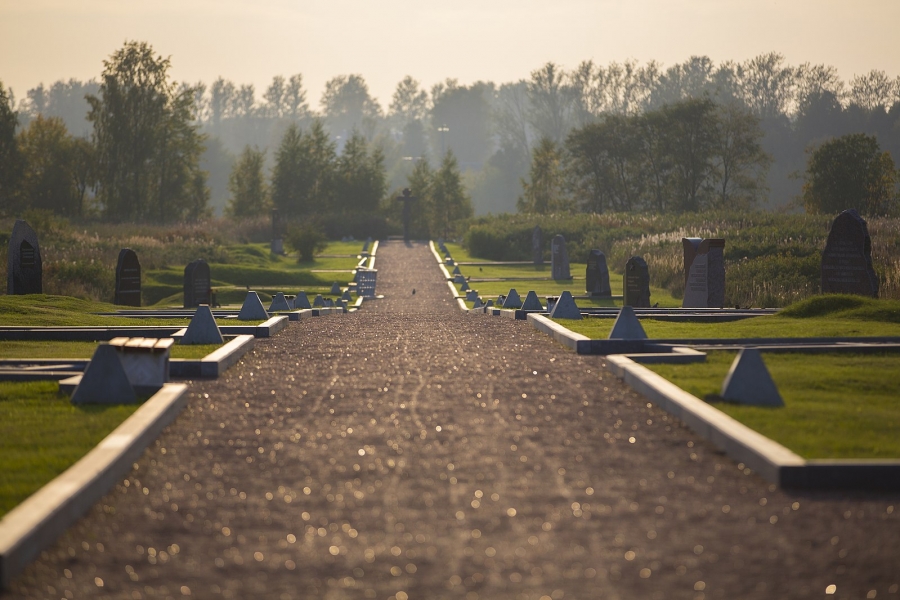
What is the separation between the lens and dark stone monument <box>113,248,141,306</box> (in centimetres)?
2666

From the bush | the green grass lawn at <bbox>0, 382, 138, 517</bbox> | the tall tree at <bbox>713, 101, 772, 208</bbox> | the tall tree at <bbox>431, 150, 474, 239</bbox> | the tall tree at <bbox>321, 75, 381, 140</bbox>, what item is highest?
the tall tree at <bbox>321, 75, 381, 140</bbox>

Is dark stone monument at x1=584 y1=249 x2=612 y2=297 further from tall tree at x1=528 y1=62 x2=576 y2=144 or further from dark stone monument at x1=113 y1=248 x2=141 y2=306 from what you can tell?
tall tree at x1=528 y1=62 x2=576 y2=144

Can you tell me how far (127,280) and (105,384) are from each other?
18321mm

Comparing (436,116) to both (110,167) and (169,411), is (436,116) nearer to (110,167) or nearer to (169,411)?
(110,167)

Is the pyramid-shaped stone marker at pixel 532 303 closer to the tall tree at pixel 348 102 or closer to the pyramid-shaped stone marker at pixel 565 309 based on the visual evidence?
the pyramid-shaped stone marker at pixel 565 309

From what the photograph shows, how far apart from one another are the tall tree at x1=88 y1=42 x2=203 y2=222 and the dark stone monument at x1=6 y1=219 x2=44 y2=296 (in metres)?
46.3

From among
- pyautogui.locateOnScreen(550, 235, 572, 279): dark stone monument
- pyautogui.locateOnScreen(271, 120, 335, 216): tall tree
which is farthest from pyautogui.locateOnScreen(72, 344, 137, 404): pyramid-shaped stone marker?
pyautogui.locateOnScreen(271, 120, 335, 216): tall tree

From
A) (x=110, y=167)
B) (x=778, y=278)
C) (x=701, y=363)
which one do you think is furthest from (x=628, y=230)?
(x=701, y=363)

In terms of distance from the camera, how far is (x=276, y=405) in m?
9.86

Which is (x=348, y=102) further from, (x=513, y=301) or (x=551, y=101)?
(x=513, y=301)

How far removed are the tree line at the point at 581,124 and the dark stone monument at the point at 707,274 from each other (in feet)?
159

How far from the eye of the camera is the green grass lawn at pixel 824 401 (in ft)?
24.3

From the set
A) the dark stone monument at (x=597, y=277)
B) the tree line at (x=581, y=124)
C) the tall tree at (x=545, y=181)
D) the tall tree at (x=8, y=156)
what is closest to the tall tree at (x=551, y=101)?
the tree line at (x=581, y=124)

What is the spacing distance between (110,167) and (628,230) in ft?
118
